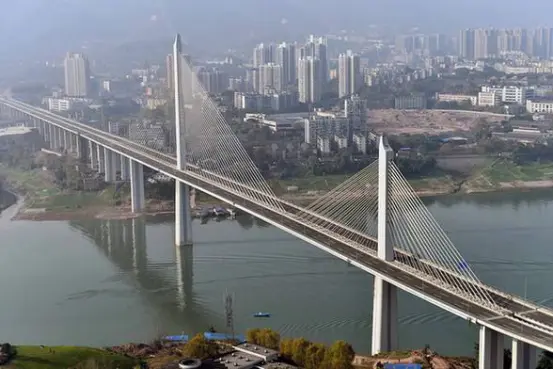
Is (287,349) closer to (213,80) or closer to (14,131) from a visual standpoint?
(14,131)

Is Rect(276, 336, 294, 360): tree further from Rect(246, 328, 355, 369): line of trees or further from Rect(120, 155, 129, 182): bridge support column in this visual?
Rect(120, 155, 129, 182): bridge support column

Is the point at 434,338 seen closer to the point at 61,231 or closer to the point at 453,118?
the point at 61,231

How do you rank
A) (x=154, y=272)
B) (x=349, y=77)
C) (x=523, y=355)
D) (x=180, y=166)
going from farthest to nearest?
1. (x=349, y=77)
2. (x=180, y=166)
3. (x=154, y=272)
4. (x=523, y=355)

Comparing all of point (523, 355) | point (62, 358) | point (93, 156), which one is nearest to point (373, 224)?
point (523, 355)

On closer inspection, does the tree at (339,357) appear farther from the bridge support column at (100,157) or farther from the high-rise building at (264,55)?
the high-rise building at (264,55)

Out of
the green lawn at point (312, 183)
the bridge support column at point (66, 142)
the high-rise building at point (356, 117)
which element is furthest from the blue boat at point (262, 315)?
the bridge support column at point (66, 142)
